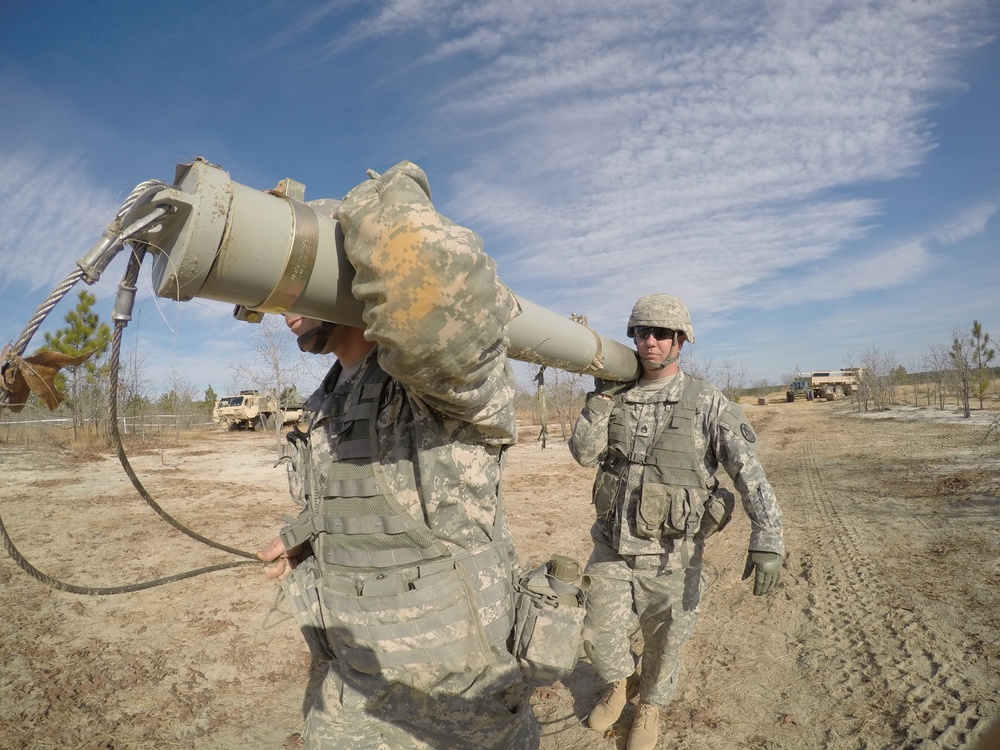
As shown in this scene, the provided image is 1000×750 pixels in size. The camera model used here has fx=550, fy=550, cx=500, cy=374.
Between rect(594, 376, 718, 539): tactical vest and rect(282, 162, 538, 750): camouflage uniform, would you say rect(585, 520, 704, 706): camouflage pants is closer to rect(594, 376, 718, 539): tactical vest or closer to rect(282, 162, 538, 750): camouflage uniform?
rect(594, 376, 718, 539): tactical vest

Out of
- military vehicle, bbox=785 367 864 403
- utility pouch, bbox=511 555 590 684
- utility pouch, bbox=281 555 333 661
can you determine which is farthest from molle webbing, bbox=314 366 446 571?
military vehicle, bbox=785 367 864 403

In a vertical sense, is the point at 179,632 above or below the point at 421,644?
below

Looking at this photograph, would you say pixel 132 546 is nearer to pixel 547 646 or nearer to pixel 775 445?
pixel 547 646

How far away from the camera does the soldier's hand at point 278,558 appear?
1.90 meters

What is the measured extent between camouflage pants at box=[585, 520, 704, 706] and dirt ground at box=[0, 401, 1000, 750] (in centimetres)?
34

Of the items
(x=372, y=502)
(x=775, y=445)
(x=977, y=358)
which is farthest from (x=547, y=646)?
(x=977, y=358)

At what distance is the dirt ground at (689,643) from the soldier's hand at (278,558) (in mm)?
1899

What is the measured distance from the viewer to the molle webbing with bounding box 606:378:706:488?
127 inches

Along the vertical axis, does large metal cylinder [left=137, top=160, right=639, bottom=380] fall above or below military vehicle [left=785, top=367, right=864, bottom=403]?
below

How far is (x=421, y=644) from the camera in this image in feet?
5.38

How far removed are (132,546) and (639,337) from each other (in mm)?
7012

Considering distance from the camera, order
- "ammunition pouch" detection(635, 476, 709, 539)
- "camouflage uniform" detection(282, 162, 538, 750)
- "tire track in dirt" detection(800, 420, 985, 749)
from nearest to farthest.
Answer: "camouflage uniform" detection(282, 162, 538, 750) < "tire track in dirt" detection(800, 420, 985, 749) < "ammunition pouch" detection(635, 476, 709, 539)

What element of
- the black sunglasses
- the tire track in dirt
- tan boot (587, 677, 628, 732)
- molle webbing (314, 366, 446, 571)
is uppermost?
the black sunglasses

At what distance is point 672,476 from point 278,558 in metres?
2.22
